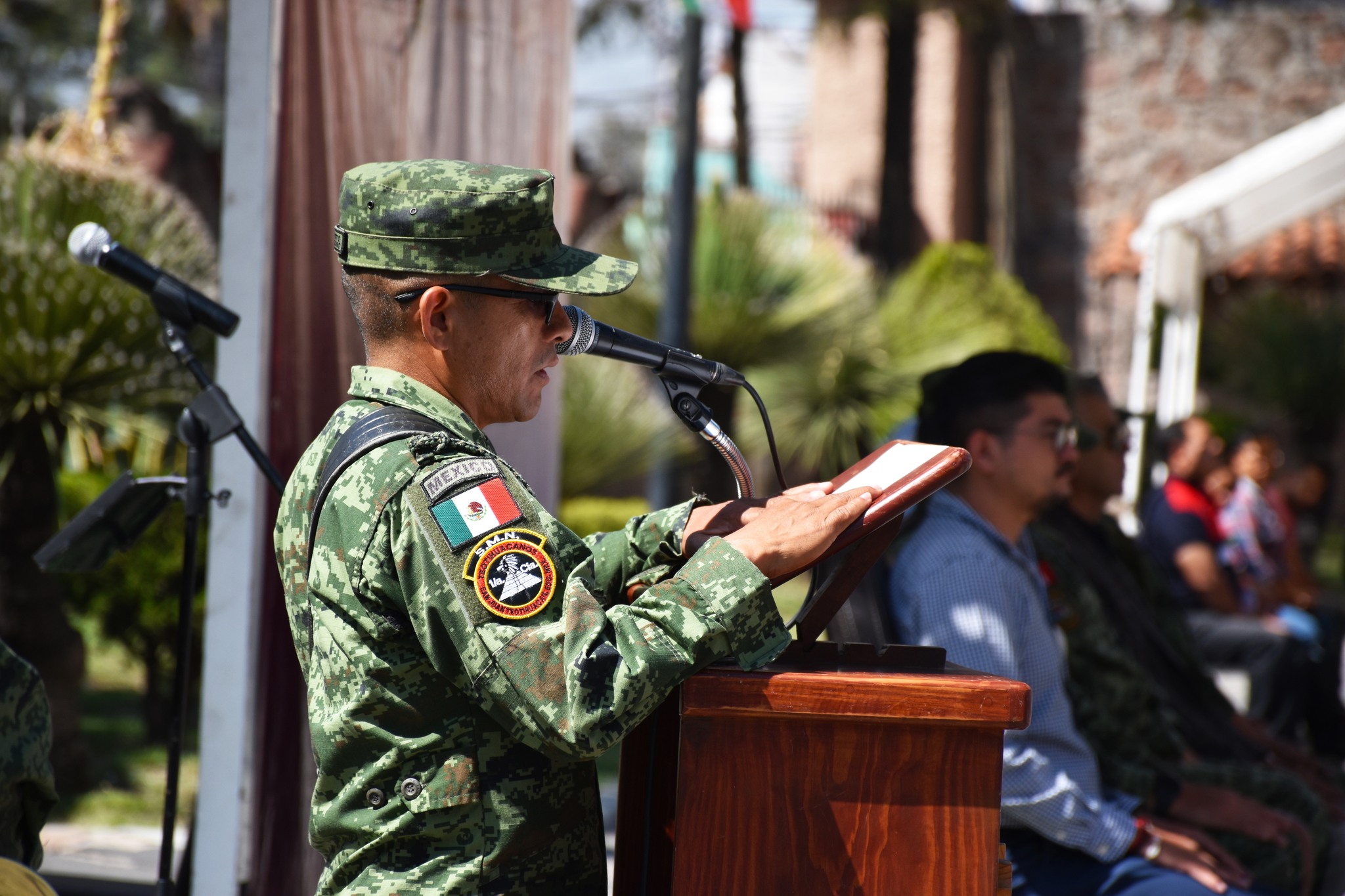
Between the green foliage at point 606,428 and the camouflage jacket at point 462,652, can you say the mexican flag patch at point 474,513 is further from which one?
the green foliage at point 606,428

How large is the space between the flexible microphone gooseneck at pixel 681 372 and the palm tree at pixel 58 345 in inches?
118

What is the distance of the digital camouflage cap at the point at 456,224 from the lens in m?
1.52

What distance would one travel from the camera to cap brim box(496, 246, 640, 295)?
1.54 m

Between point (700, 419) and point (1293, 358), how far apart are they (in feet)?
38.7

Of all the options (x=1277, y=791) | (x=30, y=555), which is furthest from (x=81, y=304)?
(x=1277, y=791)

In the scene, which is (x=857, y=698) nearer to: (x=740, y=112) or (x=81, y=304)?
(x=81, y=304)

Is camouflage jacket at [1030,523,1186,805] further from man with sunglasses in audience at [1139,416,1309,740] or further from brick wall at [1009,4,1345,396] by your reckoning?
brick wall at [1009,4,1345,396]

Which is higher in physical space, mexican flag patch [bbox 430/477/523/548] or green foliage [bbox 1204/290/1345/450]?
mexican flag patch [bbox 430/477/523/548]

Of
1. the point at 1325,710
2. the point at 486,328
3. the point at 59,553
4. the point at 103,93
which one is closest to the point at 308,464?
the point at 486,328

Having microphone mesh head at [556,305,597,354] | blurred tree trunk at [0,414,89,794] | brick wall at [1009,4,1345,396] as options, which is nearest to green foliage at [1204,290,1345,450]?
brick wall at [1009,4,1345,396]

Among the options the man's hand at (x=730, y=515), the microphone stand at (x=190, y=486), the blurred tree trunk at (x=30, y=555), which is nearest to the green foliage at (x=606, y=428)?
the blurred tree trunk at (x=30, y=555)

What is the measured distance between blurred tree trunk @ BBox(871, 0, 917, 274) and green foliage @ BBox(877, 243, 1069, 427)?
33 centimetres

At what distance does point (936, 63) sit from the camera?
15195mm

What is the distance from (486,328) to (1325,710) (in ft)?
16.8
